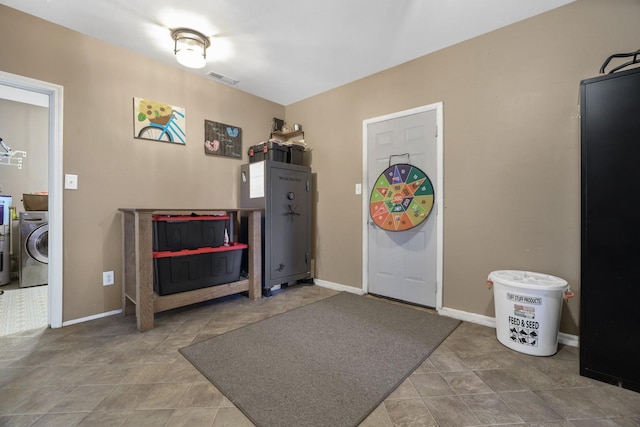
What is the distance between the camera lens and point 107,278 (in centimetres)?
236

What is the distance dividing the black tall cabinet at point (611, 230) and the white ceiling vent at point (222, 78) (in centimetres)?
306

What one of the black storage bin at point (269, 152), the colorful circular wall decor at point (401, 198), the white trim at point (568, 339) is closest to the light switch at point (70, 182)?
the black storage bin at point (269, 152)

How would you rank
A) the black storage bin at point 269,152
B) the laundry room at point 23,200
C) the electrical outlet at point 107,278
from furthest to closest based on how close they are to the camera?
1. the laundry room at point 23,200
2. the black storage bin at point 269,152
3. the electrical outlet at point 107,278

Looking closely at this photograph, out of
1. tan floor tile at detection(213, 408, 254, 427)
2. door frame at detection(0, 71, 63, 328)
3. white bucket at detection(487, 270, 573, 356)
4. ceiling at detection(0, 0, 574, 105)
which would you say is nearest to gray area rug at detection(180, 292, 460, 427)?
tan floor tile at detection(213, 408, 254, 427)

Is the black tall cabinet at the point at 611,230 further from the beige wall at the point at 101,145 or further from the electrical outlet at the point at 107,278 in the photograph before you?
the electrical outlet at the point at 107,278

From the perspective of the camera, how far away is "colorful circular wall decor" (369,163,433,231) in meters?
2.53

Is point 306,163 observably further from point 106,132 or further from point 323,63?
point 106,132

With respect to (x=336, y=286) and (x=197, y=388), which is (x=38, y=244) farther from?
(x=336, y=286)

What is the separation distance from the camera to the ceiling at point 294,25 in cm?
192

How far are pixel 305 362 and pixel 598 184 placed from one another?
196 cm

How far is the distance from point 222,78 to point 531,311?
3.54 meters

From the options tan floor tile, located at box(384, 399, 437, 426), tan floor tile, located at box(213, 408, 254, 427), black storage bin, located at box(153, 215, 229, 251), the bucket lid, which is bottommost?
tan floor tile, located at box(384, 399, 437, 426)

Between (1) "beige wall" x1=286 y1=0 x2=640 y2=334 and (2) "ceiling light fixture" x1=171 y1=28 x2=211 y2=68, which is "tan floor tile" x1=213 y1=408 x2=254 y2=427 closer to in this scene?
(1) "beige wall" x1=286 y1=0 x2=640 y2=334

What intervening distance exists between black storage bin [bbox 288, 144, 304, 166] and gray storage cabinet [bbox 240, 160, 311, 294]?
0.40 ft
